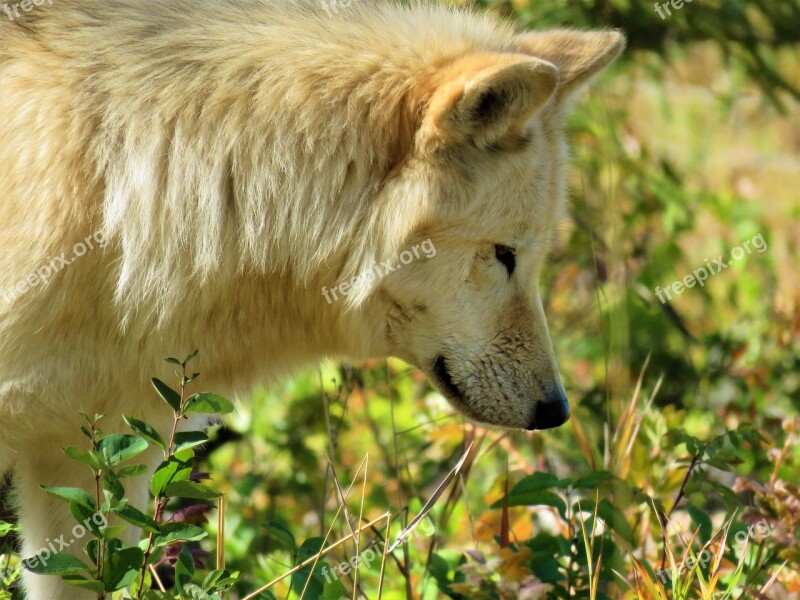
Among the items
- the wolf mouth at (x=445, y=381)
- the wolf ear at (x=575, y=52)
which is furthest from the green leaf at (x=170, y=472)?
the wolf ear at (x=575, y=52)

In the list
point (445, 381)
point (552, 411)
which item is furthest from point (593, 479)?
point (445, 381)

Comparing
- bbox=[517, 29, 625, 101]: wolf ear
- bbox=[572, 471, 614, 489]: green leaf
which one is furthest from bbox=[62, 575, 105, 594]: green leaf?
bbox=[517, 29, 625, 101]: wolf ear

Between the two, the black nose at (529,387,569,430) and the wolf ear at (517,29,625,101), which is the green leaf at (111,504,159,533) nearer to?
the black nose at (529,387,569,430)

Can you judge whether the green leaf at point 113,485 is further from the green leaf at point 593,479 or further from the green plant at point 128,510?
the green leaf at point 593,479

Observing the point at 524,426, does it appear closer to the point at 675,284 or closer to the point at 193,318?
the point at 193,318

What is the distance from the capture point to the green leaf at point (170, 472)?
2.23 m

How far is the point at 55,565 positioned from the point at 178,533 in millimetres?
269

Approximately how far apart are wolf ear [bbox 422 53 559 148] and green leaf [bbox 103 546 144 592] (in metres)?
1.39

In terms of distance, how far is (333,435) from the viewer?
143 inches

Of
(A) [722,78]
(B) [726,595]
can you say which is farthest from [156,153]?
(A) [722,78]
